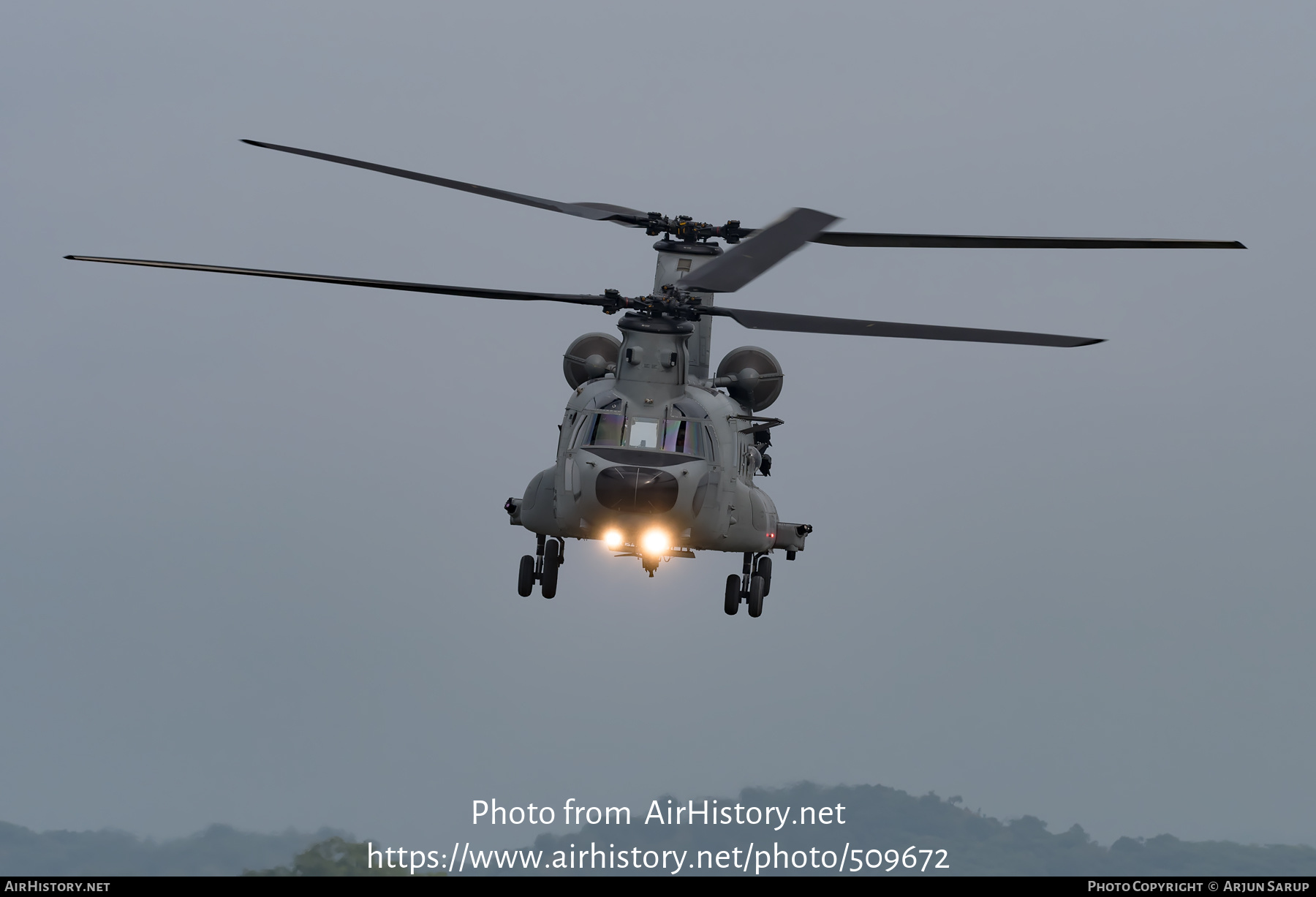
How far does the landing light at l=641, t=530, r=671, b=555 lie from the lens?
27.1 metres

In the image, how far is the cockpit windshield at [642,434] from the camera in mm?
27734

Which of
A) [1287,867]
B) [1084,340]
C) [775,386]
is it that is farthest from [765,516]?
[1287,867]

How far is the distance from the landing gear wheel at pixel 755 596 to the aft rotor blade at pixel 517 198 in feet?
24.7

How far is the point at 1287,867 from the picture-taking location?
200 meters

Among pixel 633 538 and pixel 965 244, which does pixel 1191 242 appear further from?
pixel 633 538

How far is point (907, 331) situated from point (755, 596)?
672 centimetres

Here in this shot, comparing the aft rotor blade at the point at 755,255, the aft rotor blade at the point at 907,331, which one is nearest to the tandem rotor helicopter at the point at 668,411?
the aft rotor blade at the point at 907,331

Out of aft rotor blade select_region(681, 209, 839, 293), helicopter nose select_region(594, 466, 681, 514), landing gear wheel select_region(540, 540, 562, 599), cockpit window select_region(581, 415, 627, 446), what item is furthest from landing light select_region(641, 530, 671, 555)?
aft rotor blade select_region(681, 209, 839, 293)

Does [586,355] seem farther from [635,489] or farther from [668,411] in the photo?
[635,489]

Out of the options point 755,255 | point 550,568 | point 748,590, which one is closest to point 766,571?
point 748,590

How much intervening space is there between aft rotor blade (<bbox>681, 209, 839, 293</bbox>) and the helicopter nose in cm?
669

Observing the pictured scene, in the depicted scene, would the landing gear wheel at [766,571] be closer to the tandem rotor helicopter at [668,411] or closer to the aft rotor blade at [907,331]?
the tandem rotor helicopter at [668,411]

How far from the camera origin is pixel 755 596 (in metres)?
30.0
